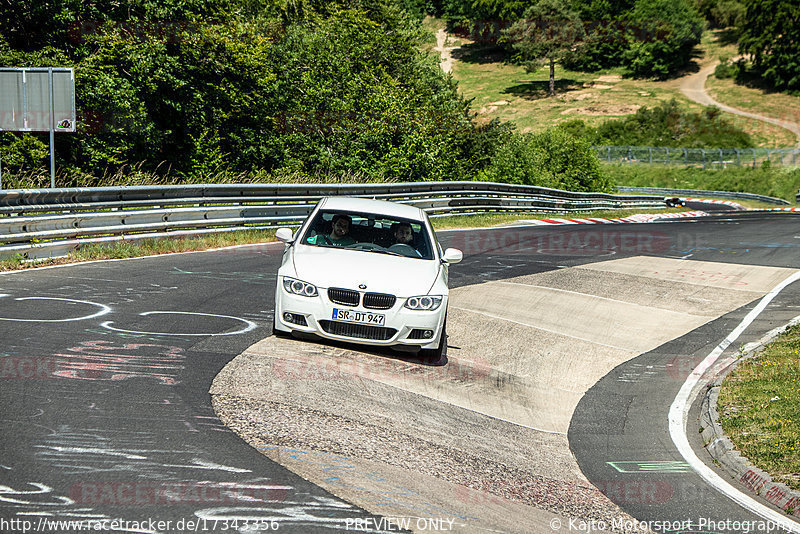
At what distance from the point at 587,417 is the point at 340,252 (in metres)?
3.24

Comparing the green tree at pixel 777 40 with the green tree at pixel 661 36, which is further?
the green tree at pixel 661 36

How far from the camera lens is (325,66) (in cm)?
3784

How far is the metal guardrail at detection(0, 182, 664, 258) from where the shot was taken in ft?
43.1

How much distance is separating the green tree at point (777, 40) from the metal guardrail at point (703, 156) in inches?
1328

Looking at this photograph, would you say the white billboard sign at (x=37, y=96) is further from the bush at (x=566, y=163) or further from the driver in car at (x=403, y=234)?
the bush at (x=566, y=163)

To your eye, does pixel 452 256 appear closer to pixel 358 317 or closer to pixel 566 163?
pixel 358 317

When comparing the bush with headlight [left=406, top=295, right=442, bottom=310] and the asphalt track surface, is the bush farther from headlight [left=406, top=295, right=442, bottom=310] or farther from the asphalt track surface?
headlight [left=406, top=295, right=442, bottom=310]

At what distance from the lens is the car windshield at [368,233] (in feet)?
31.7

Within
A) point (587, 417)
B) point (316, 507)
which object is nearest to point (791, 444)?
point (587, 417)

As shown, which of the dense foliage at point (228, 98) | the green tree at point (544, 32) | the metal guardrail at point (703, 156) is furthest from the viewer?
the green tree at point (544, 32)

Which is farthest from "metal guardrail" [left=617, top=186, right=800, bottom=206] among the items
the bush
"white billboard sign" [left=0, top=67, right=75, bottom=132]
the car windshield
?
the car windshield

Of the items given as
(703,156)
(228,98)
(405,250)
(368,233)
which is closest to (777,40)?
(703,156)

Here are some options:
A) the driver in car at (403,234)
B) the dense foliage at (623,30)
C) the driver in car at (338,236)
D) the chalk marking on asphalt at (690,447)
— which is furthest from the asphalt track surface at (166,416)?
the dense foliage at (623,30)

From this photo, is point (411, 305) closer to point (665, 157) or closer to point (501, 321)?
point (501, 321)
